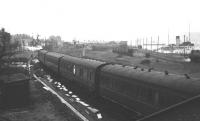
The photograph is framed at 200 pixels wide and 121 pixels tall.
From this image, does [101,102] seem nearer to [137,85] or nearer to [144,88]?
[137,85]

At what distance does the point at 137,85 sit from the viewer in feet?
43.4

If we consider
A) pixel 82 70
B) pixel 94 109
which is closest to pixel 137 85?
pixel 94 109

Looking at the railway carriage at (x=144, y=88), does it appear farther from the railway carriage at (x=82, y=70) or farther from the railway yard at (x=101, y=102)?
the railway carriage at (x=82, y=70)

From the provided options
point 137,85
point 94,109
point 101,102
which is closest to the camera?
point 137,85

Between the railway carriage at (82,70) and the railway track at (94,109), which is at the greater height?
the railway carriage at (82,70)

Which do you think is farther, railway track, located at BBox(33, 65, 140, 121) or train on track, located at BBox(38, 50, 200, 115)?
railway track, located at BBox(33, 65, 140, 121)

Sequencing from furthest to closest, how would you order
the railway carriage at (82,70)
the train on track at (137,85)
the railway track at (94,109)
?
1. the railway carriage at (82,70)
2. the railway track at (94,109)
3. the train on track at (137,85)

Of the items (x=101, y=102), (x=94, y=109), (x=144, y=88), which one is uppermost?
(x=144, y=88)

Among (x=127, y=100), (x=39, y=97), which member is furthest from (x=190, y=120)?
(x=39, y=97)

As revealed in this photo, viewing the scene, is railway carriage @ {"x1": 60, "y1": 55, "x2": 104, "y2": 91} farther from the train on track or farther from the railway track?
the railway track

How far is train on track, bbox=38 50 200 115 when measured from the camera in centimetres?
1030

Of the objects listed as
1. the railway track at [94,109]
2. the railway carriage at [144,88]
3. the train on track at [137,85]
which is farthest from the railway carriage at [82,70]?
the railway carriage at [144,88]

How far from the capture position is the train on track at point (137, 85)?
10.3 meters

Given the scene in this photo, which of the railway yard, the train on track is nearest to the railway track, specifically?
the railway yard
